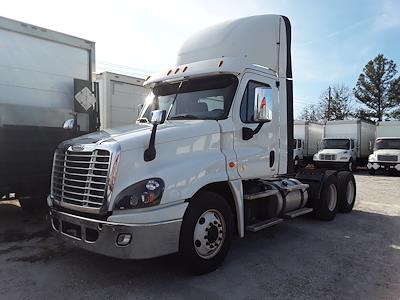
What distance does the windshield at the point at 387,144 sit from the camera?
2258 cm

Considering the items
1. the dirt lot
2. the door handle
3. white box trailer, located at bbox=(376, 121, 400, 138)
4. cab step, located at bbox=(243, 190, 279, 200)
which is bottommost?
the dirt lot

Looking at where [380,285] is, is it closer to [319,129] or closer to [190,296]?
[190,296]

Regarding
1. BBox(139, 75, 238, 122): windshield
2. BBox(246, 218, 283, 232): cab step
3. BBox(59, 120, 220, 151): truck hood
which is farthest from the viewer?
BBox(246, 218, 283, 232): cab step

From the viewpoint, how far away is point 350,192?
9.20 meters

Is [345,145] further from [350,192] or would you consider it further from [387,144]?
[350,192]

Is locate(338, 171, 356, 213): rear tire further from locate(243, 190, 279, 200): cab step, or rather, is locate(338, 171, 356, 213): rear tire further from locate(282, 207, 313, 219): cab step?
locate(243, 190, 279, 200): cab step

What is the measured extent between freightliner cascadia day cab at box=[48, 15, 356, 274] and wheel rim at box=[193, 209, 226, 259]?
0.01m

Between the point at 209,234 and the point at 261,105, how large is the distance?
1.96 meters

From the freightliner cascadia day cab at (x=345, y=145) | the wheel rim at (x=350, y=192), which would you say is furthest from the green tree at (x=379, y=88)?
the wheel rim at (x=350, y=192)

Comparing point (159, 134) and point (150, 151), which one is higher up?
point (159, 134)

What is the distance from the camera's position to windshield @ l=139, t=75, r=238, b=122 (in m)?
5.29

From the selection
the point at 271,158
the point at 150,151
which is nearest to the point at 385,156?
the point at 271,158

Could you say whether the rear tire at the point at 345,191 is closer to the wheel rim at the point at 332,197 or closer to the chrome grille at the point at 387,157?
the wheel rim at the point at 332,197

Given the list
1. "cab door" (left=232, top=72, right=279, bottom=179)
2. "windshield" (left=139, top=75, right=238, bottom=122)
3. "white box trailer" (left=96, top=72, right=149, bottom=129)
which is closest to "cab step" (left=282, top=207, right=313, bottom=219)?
"cab door" (left=232, top=72, right=279, bottom=179)
